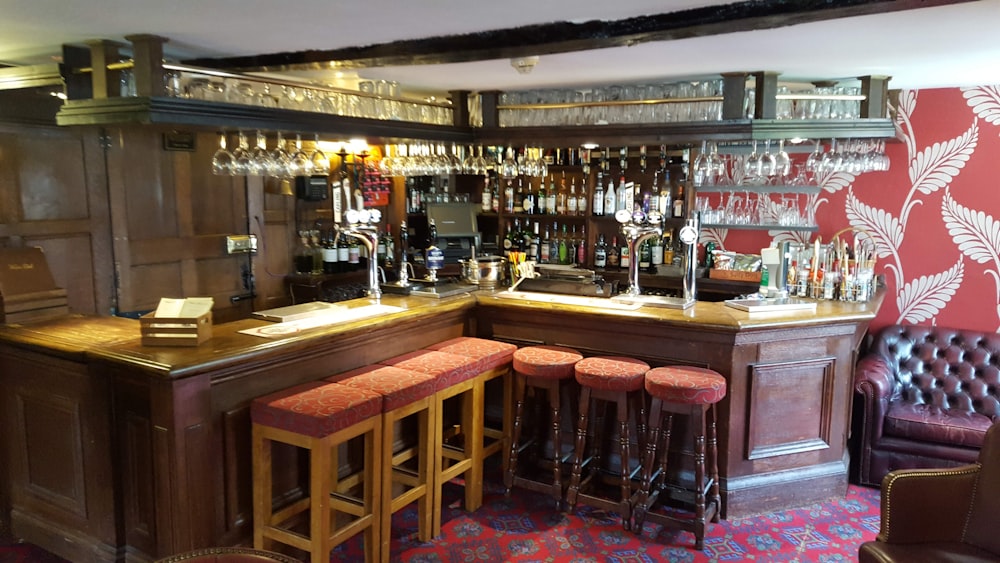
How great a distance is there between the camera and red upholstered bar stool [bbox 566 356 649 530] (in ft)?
11.5

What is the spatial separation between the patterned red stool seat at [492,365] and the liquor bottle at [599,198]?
2132 mm

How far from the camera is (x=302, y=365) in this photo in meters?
3.28

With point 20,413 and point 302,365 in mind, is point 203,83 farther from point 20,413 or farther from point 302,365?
point 20,413

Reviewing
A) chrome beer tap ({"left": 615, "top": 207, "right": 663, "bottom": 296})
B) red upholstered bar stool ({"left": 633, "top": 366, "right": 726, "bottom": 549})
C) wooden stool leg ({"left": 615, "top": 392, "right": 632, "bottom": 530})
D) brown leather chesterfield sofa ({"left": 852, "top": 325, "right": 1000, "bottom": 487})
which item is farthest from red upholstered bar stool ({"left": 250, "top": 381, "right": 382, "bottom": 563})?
brown leather chesterfield sofa ({"left": 852, "top": 325, "right": 1000, "bottom": 487})

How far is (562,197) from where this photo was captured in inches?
242

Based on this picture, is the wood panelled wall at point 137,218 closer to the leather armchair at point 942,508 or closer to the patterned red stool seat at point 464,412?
the patterned red stool seat at point 464,412

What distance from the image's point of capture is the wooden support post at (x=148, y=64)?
3000 mm

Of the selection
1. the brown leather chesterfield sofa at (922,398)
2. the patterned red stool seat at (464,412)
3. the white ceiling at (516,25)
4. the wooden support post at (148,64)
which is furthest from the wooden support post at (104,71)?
the brown leather chesterfield sofa at (922,398)

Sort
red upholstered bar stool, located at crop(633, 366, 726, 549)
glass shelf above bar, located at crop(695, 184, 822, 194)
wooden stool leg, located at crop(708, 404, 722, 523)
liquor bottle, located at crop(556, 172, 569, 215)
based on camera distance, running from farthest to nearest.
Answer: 1. liquor bottle, located at crop(556, 172, 569, 215)
2. glass shelf above bar, located at crop(695, 184, 822, 194)
3. wooden stool leg, located at crop(708, 404, 722, 523)
4. red upholstered bar stool, located at crop(633, 366, 726, 549)

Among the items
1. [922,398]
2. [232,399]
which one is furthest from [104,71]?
[922,398]

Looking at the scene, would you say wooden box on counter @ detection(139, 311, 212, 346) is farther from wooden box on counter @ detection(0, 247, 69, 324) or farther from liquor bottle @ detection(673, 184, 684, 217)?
liquor bottle @ detection(673, 184, 684, 217)

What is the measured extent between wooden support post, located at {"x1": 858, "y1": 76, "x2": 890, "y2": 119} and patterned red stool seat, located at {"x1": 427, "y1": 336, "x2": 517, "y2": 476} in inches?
101

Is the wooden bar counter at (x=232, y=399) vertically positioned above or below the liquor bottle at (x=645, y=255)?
below

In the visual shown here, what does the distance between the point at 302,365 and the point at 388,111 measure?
5.56 feet
